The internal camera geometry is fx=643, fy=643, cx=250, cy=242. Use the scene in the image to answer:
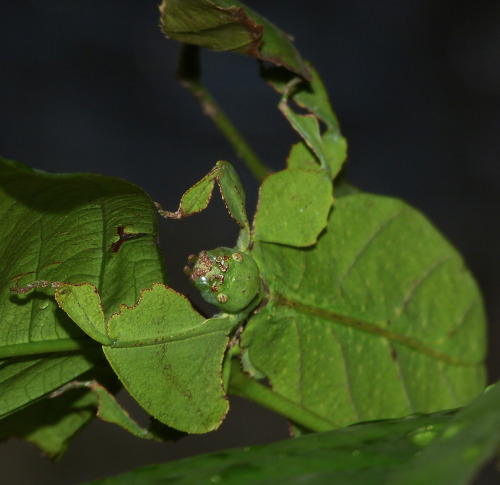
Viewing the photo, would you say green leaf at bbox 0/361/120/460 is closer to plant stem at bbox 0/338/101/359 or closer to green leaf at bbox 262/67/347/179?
plant stem at bbox 0/338/101/359

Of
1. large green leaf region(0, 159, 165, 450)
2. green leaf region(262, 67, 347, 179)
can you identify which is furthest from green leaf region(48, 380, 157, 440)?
green leaf region(262, 67, 347, 179)

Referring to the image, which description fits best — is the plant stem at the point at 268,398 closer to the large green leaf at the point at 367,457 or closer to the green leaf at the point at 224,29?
the large green leaf at the point at 367,457

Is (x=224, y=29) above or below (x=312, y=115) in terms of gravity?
above

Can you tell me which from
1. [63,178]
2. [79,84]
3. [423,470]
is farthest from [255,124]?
[423,470]

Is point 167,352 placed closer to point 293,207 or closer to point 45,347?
point 45,347

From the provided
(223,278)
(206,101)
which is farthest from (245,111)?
(223,278)
